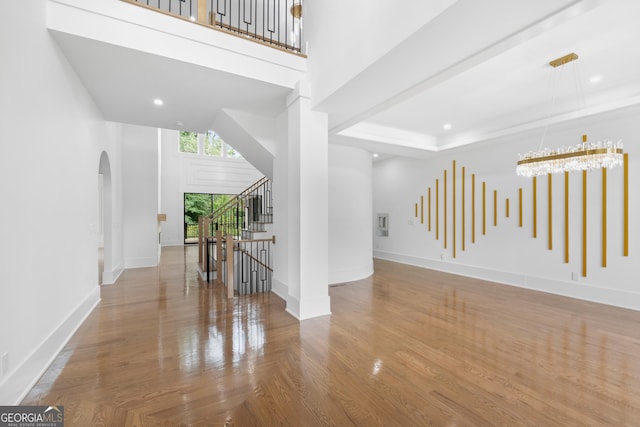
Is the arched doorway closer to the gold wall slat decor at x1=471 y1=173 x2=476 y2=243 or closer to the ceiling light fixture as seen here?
the ceiling light fixture

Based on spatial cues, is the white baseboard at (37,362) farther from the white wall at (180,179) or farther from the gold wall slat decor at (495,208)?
the white wall at (180,179)

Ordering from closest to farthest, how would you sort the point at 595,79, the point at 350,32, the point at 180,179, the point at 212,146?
1. the point at 350,32
2. the point at 595,79
3. the point at 180,179
4. the point at 212,146

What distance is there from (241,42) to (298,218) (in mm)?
2319

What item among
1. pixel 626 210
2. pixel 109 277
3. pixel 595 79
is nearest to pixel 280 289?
pixel 109 277

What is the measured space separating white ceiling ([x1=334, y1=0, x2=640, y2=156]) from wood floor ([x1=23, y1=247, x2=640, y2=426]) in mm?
2821

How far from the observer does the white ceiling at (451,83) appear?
2467 millimetres

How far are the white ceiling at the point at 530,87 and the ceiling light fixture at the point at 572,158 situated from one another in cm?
34

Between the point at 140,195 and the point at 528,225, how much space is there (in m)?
8.92

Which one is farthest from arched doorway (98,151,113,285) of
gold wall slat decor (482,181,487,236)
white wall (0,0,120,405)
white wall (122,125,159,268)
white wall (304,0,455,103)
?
gold wall slat decor (482,181,487,236)

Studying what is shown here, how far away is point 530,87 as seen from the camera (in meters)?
4.03

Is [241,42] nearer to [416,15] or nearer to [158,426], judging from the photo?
[416,15]

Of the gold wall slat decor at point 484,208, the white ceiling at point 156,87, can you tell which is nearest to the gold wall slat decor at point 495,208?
the gold wall slat decor at point 484,208

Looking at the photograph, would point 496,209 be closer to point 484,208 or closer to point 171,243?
point 484,208

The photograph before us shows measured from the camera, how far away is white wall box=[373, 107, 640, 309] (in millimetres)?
4438
